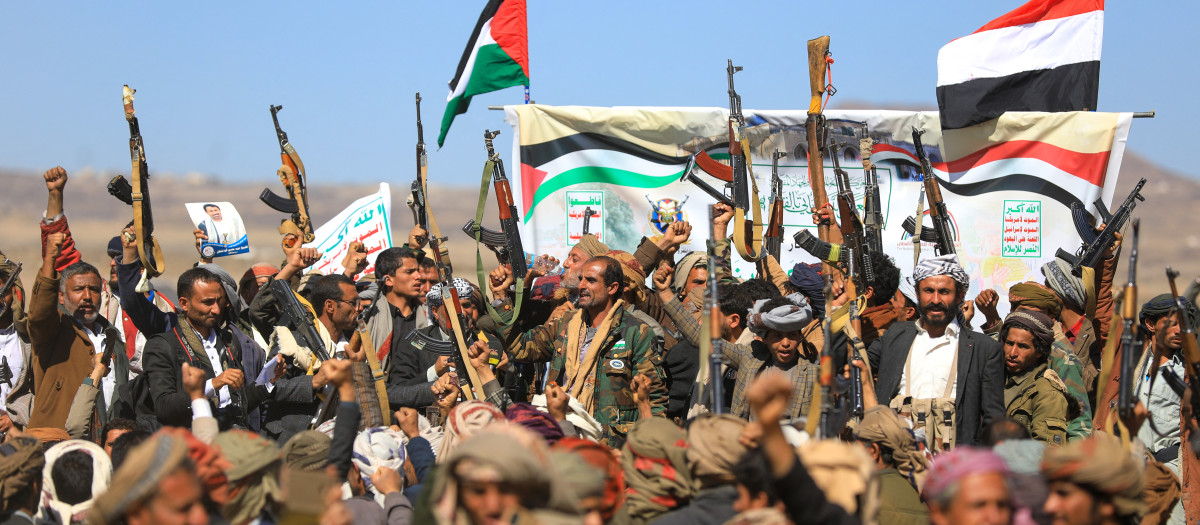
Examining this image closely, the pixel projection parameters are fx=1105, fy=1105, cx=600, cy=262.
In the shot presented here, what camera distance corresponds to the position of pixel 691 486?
161 inches

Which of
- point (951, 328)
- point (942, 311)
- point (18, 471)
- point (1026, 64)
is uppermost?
point (1026, 64)

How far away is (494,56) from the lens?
988cm

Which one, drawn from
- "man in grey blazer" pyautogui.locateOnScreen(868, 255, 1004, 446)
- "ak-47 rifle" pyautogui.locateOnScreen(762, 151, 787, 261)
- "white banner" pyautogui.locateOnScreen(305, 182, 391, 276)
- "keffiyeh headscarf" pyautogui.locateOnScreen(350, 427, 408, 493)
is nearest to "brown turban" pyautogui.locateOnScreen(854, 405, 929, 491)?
"man in grey blazer" pyautogui.locateOnScreen(868, 255, 1004, 446)

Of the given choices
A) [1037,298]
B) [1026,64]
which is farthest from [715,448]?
[1026,64]

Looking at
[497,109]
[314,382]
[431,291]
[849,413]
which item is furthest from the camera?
[497,109]

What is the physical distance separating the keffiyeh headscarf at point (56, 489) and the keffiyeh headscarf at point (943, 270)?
428 cm

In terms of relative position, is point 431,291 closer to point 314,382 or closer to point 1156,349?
point 314,382

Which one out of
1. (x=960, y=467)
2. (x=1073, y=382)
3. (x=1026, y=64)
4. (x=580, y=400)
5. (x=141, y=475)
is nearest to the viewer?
(x=141, y=475)

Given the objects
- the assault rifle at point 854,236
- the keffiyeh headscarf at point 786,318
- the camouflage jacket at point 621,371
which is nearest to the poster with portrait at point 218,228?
the camouflage jacket at point 621,371

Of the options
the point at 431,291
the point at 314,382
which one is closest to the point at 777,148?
the point at 431,291

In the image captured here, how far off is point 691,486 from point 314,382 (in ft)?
9.24

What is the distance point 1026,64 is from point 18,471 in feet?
29.3

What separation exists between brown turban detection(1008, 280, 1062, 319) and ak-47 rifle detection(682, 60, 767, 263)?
1.77 metres

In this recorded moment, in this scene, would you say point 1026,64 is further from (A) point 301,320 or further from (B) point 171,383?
(B) point 171,383
